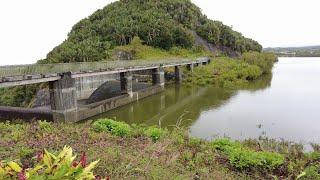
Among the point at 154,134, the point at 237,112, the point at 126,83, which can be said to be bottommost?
the point at 237,112

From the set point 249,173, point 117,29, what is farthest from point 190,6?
point 249,173

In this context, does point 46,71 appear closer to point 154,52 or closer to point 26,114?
point 26,114

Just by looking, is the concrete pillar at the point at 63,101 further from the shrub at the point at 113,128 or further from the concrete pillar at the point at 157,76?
the concrete pillar at the point at 157,76

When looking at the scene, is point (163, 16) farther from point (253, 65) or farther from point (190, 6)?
point (253, 65)

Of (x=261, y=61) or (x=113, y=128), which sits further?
(x=261, y=61)

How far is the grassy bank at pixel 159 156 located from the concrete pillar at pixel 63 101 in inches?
678

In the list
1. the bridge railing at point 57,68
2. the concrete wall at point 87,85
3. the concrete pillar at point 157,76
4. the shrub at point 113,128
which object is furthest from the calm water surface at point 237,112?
the concrete wall at point 87,85

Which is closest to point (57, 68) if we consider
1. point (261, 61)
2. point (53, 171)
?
point (53, 171)

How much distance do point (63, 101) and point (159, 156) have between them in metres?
22.6

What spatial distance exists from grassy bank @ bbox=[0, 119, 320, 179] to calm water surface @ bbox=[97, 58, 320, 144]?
4483mm

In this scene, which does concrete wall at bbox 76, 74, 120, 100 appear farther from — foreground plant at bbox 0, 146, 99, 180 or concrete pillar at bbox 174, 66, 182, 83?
foreground plant at bbox 0, 146, 99, 180

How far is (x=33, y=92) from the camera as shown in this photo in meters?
52.2

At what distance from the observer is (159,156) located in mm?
9781

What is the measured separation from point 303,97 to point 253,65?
30.2m
